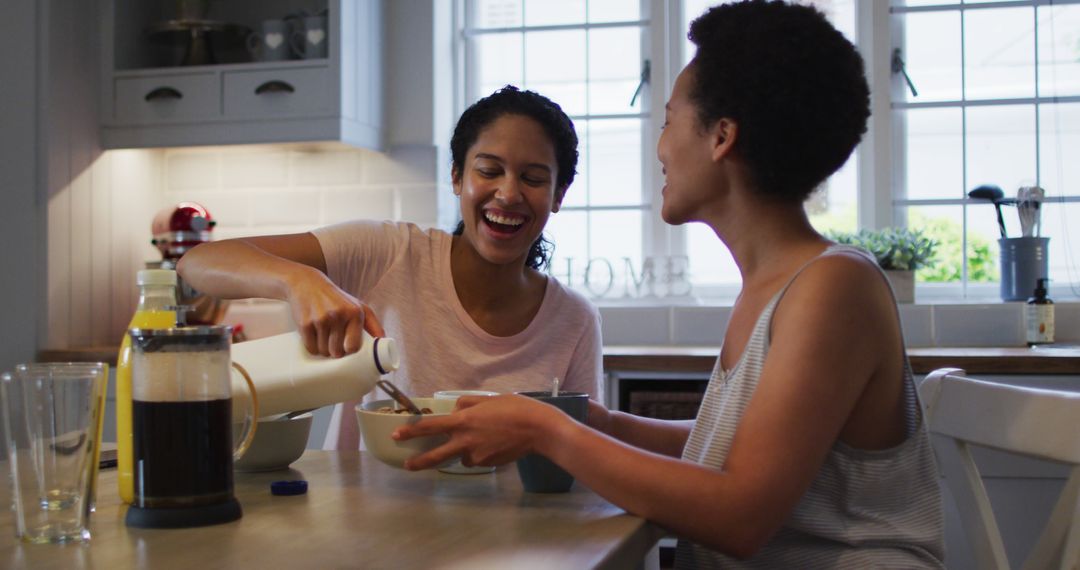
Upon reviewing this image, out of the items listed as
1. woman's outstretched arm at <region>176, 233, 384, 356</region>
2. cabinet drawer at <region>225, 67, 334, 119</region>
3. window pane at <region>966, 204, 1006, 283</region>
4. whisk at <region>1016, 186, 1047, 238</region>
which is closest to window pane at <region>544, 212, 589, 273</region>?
cabinet drawer at <region>225, 67, 334, 119</region>

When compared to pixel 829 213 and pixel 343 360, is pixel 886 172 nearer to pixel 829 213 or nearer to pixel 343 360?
pixel 829 213

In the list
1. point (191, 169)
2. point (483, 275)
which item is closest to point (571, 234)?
point (191, 169)

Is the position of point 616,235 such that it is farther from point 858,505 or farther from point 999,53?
point 858,505

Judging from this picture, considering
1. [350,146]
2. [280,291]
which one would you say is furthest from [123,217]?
[280,291]

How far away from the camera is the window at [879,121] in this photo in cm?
325

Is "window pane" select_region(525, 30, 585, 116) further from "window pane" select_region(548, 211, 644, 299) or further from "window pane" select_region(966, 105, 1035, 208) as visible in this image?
"window pane" select_region(966, 105, 1035, 208)

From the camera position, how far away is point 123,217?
135 inches

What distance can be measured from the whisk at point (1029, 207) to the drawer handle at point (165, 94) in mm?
2500

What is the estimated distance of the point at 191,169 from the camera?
3.53 metres

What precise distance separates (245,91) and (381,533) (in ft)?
8.10

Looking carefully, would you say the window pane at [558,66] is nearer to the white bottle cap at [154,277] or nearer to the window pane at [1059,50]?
the window pane at [1059,50]

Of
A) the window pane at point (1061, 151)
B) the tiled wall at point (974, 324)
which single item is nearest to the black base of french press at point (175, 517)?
the tiled wall at point (974, 324)

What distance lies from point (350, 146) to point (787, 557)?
2410 millimetres

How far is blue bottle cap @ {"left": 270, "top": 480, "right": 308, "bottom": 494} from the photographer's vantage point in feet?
3.85
